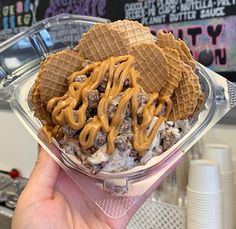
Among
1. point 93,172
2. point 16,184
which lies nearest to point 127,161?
point 93,172

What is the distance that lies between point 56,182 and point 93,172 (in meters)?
0.27

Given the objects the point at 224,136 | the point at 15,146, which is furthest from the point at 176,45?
the point at 15,146

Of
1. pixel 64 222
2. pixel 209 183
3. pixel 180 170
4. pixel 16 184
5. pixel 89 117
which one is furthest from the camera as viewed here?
pixel 16 184

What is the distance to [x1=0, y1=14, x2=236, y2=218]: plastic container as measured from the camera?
0.66m

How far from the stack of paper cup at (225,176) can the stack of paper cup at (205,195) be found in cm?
6

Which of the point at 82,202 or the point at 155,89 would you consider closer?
the point at 155,89

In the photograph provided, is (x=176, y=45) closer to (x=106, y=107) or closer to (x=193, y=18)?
(x=106, y=107)

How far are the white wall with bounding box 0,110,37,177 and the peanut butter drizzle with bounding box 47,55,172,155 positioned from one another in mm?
1288

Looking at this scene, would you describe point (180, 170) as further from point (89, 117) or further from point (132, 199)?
point (89, 117)

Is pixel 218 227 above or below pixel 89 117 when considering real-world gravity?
below

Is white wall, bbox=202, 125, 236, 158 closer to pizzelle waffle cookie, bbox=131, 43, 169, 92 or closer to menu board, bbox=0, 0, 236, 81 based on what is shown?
menu board, bbox=0, 0, 236, 81

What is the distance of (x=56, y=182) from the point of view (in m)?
0.88

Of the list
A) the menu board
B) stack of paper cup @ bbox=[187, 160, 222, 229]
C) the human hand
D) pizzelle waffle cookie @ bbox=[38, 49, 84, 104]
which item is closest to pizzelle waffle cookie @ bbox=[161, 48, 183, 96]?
pizzelle waffle cookie @ bbox=[38, 49, 84, 104]

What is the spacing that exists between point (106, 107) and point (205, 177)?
1.85 ft
